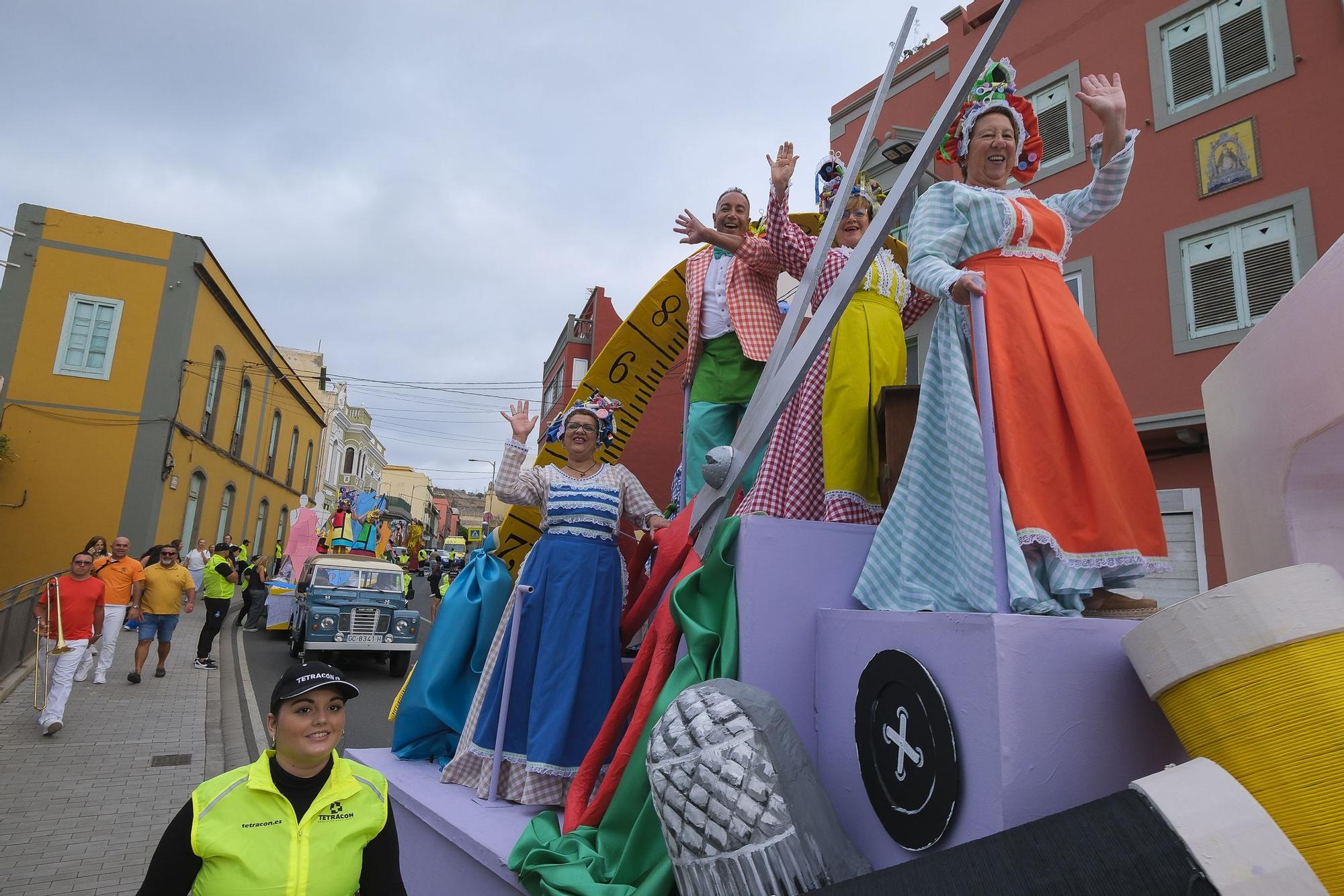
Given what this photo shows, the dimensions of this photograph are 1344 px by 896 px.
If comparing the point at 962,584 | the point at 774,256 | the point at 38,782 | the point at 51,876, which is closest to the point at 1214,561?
the point at 774,256

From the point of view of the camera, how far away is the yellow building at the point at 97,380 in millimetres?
17484

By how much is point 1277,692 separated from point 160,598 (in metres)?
11.7

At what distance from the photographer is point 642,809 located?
2.10 meters

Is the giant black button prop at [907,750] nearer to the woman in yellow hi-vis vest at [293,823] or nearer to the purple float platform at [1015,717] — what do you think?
the purple float platform at [1015,717]

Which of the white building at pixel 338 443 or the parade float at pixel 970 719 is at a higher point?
the white building at pixel 338 443

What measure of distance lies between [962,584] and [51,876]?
5648 mm

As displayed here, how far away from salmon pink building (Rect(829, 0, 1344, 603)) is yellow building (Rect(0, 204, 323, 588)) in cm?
1661

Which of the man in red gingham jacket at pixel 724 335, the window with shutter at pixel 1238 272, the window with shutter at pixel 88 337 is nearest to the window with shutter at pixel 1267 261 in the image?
the window with shutter at pixel 1238 272

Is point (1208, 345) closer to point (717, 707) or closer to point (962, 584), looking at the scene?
point (962, 584)

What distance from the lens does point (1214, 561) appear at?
338 inches

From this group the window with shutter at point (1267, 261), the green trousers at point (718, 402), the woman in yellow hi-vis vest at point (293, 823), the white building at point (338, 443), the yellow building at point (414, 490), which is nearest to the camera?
the woman in yellow hi-vis vest at point (293, 823)

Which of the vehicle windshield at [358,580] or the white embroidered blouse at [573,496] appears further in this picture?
the vehicle windshield at [358,580]

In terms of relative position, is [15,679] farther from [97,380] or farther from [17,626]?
[97,380]

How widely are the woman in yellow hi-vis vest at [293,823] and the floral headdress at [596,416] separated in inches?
63.8
